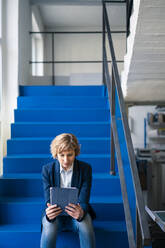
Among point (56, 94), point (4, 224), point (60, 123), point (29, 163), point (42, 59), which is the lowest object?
point (4, 224)

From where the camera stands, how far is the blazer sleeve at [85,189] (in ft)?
6.28

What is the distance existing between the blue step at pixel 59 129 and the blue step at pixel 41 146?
208mm

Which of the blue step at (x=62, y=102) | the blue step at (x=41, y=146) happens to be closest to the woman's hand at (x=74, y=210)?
the blue step at (x=41, y=146)

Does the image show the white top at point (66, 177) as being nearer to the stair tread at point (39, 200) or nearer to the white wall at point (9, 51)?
the stair tread at point (39, 200)

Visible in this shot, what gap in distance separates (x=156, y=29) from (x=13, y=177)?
65.2 inches

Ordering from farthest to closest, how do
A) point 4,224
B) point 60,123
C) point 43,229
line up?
1. point 60,123
2. point 4,224
3. point 43,229

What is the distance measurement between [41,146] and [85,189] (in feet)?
3.55

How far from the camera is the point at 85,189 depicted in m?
1.95

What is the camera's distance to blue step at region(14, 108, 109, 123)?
335 cm

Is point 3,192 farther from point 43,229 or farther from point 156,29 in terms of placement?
point 156,29

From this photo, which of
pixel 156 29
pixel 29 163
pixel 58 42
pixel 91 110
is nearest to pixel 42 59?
pixel 58 42

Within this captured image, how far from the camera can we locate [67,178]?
79.5 inches

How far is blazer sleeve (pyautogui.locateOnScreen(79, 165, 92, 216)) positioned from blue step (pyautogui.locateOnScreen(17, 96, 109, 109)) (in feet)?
5.29

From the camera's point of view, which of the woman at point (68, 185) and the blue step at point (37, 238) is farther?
the blue step at point (37, 238)
